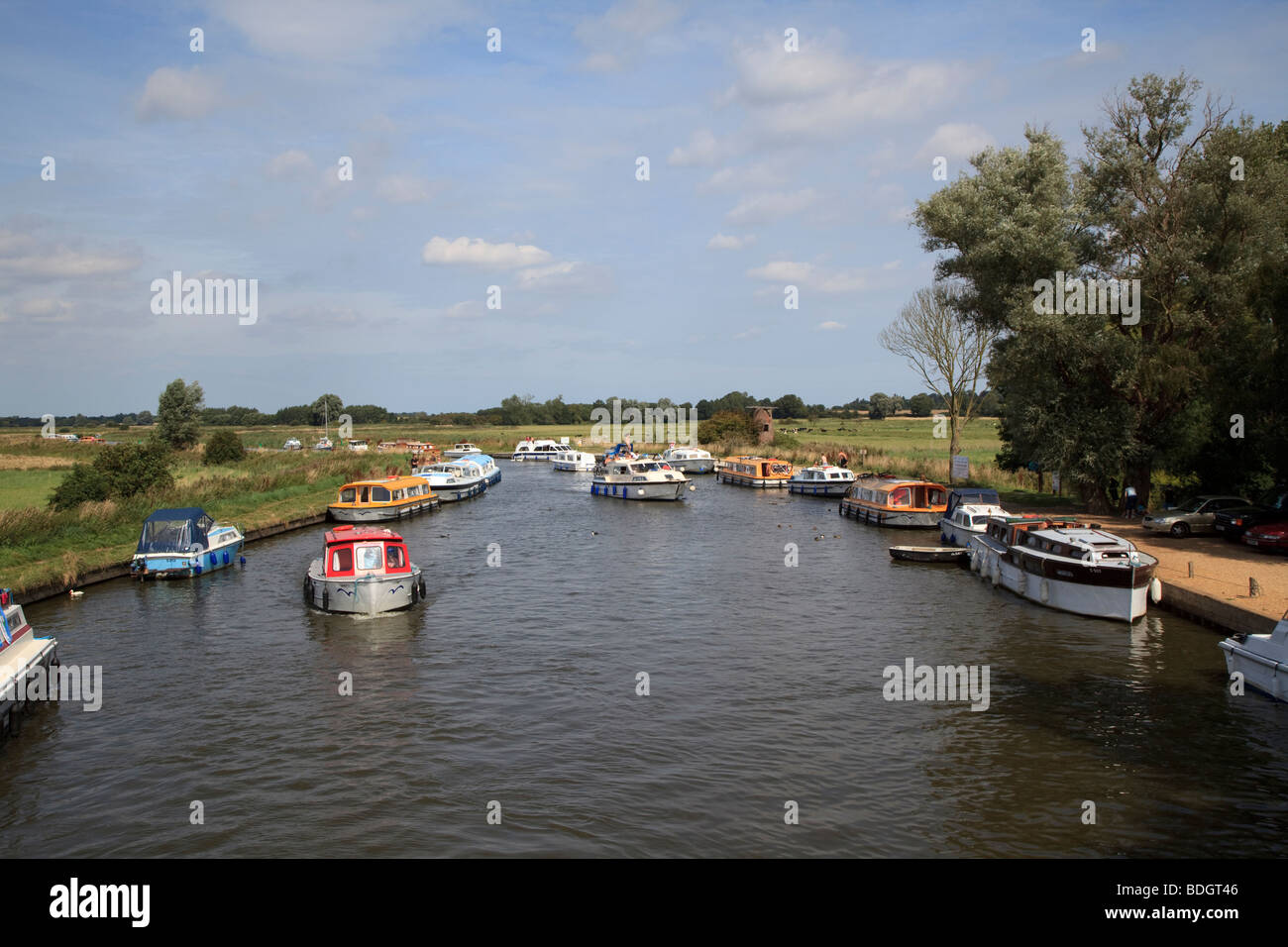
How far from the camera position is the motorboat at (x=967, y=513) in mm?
36062

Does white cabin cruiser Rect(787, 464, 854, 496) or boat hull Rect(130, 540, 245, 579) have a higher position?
white cabin cruiser Rect(787, 464, 854, 496)

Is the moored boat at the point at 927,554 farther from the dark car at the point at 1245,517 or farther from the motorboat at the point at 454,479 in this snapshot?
the motorboat at the point at 454,479

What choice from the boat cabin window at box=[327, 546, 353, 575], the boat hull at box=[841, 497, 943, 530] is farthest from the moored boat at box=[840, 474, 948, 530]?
the boat cabin window at box=[327, 546, 353, 575]

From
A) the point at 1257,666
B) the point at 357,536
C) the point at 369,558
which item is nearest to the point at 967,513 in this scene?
the point at 1257,666

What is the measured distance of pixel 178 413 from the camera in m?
94.3

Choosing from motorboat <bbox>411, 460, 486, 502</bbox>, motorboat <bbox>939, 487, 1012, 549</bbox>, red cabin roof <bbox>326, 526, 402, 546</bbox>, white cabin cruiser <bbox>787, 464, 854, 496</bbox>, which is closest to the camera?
red cabin roof <bbox>326, 526, 402, 546</bbox>

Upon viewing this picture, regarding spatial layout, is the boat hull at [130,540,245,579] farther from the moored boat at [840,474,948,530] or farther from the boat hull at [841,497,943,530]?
the moored boat at [840,474,948,530]

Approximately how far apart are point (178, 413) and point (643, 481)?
60.5m

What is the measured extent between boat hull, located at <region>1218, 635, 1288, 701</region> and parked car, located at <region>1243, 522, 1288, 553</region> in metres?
12.2

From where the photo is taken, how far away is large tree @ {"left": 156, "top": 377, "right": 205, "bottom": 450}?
305 feet

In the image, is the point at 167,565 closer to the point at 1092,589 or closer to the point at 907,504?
the point at 1092,589

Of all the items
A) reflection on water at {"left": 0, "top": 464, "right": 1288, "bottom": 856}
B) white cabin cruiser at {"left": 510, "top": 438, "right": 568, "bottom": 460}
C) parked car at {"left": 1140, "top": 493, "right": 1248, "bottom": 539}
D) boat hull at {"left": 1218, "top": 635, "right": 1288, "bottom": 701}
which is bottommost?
reflection on water at {"left": 0, "top": 464, "right": 1288, "bottom": 856}
